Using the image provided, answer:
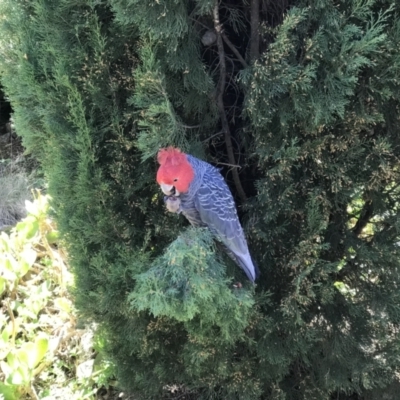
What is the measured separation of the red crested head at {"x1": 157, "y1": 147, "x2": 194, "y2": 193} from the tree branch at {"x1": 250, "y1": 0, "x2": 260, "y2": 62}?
0.51 metres

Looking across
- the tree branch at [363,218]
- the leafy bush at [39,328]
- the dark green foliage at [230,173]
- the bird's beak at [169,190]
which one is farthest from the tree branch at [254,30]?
the leafy bush at [39,328]

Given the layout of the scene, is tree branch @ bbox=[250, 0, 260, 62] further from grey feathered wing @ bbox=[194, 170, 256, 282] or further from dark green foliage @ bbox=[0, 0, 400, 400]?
grey feathered wing @ bbox=[194, 170, 256, 282]

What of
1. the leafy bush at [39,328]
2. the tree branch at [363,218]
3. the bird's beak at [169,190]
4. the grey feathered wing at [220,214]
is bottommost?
the leafy bush at [39,328]

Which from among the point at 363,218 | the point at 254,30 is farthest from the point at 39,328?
the point at 254,30

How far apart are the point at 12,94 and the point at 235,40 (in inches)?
45.6

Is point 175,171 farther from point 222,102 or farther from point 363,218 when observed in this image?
point 363,218

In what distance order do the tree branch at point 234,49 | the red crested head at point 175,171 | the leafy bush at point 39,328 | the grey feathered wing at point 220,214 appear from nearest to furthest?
the red crested head at point 175,171
the grey feathered wing at point 220,214
the tree branch at point 234,49
the leafy bush at point 39,328

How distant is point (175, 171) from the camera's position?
1468mm

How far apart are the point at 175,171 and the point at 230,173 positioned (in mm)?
712

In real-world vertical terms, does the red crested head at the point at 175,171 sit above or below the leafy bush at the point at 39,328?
above

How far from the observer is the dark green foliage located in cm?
155

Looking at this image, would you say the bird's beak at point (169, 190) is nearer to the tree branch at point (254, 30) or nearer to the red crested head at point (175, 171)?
the red crested head at point (175, 171)

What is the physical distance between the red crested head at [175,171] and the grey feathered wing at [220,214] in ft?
0.43

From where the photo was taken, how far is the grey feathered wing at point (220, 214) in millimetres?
1640
